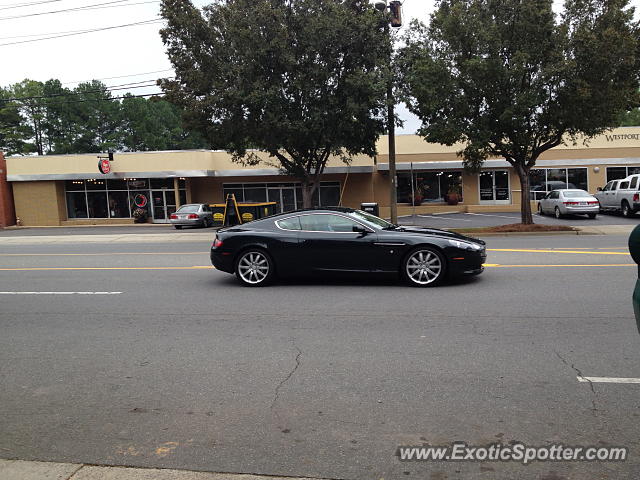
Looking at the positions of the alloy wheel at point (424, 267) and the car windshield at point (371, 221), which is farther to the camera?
the car windshield at point (371, 221)

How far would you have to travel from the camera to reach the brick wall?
34.8m

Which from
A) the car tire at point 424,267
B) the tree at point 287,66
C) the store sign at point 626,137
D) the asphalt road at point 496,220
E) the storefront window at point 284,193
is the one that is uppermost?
the tree at point 287,66

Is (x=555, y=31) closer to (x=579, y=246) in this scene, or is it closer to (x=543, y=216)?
(x=579, y=246)

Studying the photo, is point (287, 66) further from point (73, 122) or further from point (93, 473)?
point (73, 122)

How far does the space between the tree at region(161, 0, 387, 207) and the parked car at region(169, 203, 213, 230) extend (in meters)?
8.00

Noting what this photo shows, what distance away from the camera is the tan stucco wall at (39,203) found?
35281 mm

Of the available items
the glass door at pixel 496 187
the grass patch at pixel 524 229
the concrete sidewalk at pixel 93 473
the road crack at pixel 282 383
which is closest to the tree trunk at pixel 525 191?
the grass patch at pixel 524 229

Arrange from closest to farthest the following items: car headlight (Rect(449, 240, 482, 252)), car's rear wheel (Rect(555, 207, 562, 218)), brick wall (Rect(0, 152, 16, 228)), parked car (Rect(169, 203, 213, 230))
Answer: car headlight (Rect(449, 240, 482, 252)), car's rear wheel (Rect(555, 207, 562, 218)), parked car (Rect(169, 203, 213, 230)), brick wall (Rect(0, 152, 16, 228))

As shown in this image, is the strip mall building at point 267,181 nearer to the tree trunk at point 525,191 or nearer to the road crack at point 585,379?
the tree trunk at point 525,191

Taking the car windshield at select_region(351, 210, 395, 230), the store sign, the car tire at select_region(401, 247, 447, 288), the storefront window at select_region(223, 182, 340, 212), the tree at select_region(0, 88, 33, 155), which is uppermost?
the tree at select_region(0, 88, 33, 155)

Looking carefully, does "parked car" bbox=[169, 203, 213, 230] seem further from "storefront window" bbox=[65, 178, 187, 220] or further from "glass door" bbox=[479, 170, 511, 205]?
"glass door" bbox=[479, 170, 511, 205]

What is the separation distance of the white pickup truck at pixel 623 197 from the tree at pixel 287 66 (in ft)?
39.3

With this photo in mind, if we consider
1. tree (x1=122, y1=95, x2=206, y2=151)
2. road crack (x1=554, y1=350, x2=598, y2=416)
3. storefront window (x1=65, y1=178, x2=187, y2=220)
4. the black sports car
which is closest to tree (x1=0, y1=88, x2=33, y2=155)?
tree (x1=122, y1=95, x2=206, y2=151)

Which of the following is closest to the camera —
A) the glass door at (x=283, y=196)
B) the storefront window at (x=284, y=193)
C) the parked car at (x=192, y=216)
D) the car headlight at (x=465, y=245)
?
the car headlight at (x=465, y=245)
